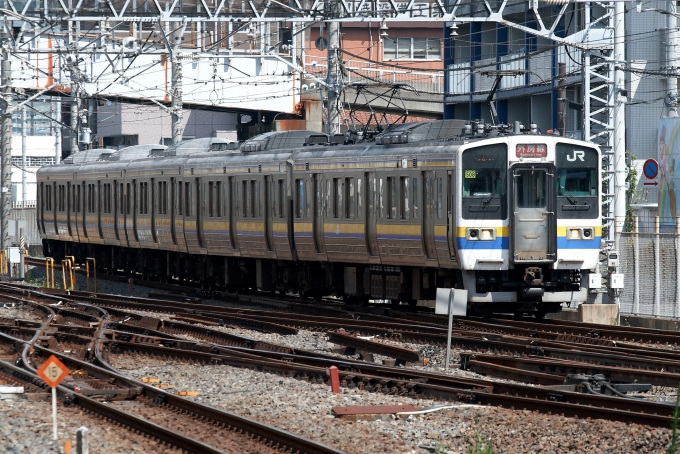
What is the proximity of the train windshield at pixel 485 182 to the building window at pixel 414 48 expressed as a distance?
48.8m

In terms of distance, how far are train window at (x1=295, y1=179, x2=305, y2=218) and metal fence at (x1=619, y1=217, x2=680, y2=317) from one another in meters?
5.81

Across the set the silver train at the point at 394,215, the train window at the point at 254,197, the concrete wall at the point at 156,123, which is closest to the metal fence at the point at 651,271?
the silver train at the point at 394,215

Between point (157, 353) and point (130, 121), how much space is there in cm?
4859

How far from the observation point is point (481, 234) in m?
19.1

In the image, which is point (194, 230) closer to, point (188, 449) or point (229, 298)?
point (229, 298)

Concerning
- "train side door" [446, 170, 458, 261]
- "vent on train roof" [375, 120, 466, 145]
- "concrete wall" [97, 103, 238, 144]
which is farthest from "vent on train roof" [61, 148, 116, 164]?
"concrete wall" [97, 103, 238, 144]

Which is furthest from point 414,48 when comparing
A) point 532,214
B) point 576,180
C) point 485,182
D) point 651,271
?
point 485,182

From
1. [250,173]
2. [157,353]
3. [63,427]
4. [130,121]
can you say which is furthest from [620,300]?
[130,121]

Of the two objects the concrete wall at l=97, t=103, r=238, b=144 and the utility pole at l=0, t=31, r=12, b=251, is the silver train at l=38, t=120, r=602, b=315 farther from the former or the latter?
the concrete wall at l=97, t=103, r=238, b=144

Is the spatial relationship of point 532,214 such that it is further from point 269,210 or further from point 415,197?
point 269,210

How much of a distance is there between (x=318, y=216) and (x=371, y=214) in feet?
6.39

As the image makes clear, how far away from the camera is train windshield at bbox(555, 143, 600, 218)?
19.7 m

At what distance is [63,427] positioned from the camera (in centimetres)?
1041

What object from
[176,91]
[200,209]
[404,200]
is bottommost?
[200,209]
